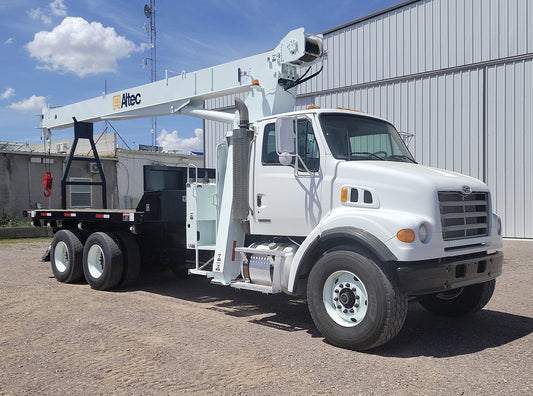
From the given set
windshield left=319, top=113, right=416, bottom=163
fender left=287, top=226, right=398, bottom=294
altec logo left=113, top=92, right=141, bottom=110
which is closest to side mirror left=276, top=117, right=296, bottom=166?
windshield left=319, top=113, right=416, bottom=163

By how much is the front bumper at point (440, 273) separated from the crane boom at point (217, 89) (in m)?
3.18

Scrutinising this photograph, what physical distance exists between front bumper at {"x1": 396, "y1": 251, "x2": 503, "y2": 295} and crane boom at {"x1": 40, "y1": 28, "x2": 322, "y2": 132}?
318 centimetres

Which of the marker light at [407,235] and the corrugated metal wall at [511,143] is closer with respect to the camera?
the marker light at [407,235]

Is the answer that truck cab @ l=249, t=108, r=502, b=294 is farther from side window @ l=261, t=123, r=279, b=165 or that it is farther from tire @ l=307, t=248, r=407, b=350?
tire @ l=307, t=248, r=407, b=350

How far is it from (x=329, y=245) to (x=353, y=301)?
73 centimetres

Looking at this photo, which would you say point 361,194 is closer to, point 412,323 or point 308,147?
point 308,147

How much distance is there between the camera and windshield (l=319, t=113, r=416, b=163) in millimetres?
6160

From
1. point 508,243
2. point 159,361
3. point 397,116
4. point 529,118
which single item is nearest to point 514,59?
point 529,118

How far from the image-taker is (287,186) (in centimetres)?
639

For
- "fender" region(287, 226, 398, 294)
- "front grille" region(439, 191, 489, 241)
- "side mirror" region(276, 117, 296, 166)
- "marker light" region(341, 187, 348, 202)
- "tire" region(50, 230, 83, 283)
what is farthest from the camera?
"tire" region(50, 230, 83, 283)

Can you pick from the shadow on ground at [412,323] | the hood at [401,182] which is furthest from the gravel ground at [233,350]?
the hood at [401,182]

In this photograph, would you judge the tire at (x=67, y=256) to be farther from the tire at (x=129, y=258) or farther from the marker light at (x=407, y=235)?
the marker light at (x=407, y=235)

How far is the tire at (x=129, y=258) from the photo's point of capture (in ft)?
29.3

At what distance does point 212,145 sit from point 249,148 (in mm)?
14288
